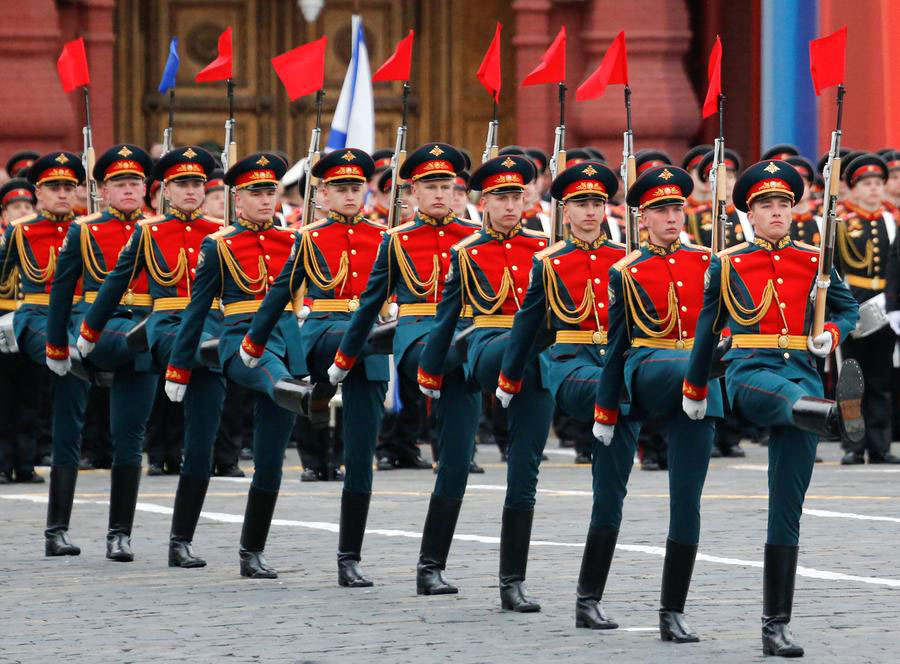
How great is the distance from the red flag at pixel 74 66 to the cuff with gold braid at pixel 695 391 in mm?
5552

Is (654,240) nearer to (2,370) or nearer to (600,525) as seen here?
(600,525)

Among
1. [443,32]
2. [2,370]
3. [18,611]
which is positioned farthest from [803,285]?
[443,32]

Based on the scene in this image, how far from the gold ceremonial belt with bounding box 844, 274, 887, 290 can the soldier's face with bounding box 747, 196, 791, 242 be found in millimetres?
7480

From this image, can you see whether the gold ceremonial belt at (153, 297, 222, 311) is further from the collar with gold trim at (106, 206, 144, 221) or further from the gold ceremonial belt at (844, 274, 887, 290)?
the gold ceremonial belt at (844, 274, 887, 290)

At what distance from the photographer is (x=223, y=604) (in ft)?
33.0

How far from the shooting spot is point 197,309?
11102 mm

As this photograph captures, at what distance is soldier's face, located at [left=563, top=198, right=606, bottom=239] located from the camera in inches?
391

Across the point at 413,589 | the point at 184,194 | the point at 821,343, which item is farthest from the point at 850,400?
the point at 184,194

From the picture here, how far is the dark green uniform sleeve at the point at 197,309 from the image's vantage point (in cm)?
1107

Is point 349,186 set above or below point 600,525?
above

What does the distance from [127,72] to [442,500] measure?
14857mm

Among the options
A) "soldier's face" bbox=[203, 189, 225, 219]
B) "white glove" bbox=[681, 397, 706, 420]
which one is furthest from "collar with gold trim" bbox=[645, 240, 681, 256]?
"soldier's face" bbox=[203, 189, 225, 219]

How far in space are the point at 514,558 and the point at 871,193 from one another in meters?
7.47

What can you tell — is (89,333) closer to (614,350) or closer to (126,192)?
(126,192)
